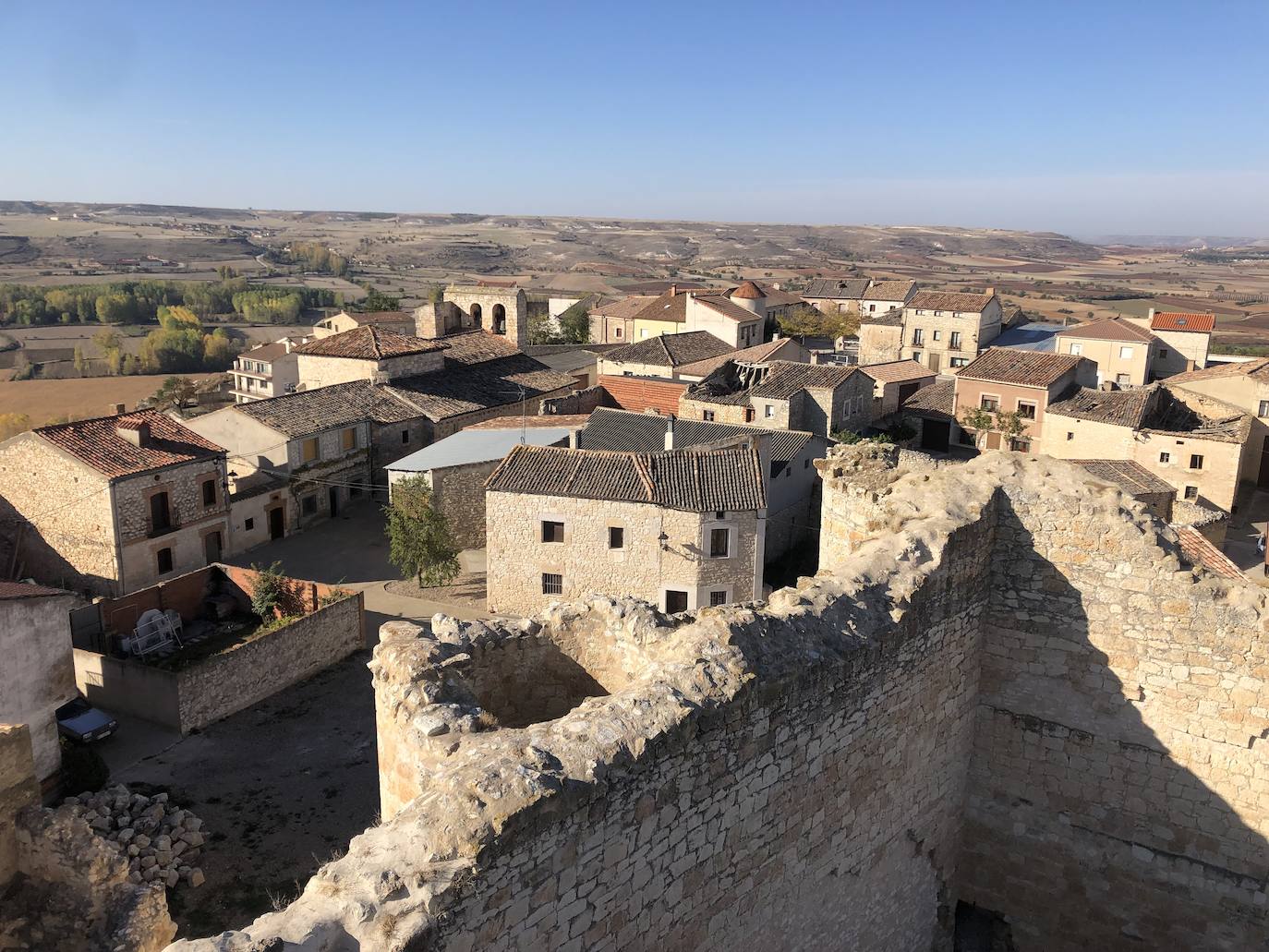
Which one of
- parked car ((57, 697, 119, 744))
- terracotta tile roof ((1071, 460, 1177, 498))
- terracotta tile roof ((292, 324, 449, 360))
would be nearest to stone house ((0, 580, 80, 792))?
parked car ((57, 697, 119, 744))

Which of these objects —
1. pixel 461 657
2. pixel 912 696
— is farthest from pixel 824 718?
pixel 461 657

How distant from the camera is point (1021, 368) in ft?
128

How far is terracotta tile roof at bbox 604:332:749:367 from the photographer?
4128 centimetres

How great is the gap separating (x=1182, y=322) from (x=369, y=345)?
3989 centimetres

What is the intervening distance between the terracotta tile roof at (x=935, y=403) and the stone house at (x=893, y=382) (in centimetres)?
48

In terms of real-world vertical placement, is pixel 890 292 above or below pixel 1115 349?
above

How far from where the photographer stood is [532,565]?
878 inches

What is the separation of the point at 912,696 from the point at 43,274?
16688cm

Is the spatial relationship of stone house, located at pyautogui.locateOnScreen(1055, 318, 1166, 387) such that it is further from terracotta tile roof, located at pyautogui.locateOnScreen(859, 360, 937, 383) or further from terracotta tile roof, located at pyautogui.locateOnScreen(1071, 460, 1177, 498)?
terracotta tile roof, located at pyautogui.locateOnScreen(1071, 460, 1177, 498)

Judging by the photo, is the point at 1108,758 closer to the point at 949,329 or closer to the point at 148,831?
the point at 148,831

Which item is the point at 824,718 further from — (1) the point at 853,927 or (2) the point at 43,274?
(2) the point at 43,274

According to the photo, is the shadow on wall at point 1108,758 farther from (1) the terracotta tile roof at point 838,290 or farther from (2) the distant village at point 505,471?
(1) the terracotta tile roof at point 838,290

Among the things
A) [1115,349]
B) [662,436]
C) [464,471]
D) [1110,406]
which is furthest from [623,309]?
[464,471]

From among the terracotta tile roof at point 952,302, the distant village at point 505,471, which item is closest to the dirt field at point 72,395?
the distant village at point 505,471
